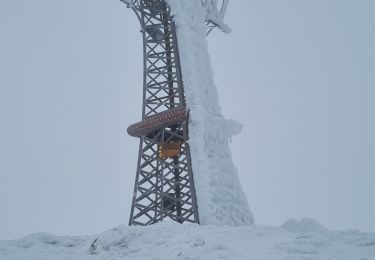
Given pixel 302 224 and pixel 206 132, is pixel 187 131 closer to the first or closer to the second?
pixel 206 132

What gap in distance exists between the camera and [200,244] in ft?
28.4

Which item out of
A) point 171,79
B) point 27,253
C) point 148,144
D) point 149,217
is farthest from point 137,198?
point 27,253

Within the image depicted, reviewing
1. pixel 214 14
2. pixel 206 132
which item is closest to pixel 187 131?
pixel 206 132

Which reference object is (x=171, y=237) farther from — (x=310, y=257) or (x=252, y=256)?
(x=310, y=257)

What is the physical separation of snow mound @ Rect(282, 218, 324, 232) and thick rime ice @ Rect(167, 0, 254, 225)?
19.7 feet

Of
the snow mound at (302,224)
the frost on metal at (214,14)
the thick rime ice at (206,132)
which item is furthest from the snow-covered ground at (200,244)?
the frost on metal at (214,14)

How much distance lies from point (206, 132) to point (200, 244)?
32.6ft

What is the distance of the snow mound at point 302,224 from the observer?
1038cm

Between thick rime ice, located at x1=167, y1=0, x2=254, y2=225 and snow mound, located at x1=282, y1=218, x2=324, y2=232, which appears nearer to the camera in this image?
snow mound, located at x1=282, y1=218, x2=324, y2=232

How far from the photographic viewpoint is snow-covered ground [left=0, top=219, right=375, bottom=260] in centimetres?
758

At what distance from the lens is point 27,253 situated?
834 centimetres

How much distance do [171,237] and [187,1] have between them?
599 inches

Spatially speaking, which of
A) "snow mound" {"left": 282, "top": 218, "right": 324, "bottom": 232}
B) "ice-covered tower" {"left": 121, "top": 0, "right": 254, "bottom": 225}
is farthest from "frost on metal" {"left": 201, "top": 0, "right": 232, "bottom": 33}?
"snow mound" {"left": 282, "top": 218, "right": 324, "bottom": 232}

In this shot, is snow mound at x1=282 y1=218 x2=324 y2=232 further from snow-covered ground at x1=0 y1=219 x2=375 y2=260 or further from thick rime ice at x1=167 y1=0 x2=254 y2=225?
thick rime ice at x1=167 y1=0 x2=254 y2=225
